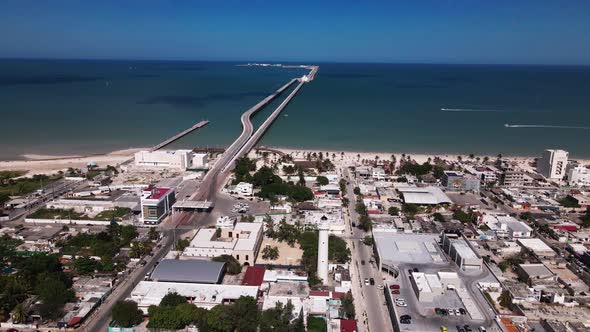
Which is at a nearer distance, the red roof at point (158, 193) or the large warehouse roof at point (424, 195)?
the red roof at point (158, 193)

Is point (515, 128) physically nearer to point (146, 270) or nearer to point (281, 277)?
point (281, 277)

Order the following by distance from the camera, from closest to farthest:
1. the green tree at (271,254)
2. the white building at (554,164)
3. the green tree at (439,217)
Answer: the green tree at (271,254)
the green tree at (439,217)
the white building at (554,164)

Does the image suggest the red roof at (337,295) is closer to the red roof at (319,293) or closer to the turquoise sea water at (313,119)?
the red roof at (319,293)

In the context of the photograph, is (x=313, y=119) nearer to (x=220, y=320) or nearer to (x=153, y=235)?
(x=153, y=235)

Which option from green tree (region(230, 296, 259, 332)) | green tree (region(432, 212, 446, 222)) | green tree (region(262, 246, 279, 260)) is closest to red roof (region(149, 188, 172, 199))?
green tree (region(262, 246, 279, 260))

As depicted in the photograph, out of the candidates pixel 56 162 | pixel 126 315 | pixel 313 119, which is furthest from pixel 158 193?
pixel 313 119

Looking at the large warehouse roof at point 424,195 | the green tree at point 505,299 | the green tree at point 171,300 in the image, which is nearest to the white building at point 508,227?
the large warehouse roof at point 424,195
